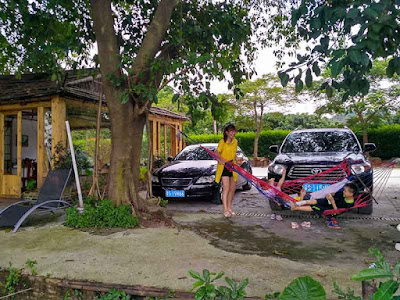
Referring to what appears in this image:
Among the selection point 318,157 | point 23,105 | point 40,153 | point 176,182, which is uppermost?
point 23,105

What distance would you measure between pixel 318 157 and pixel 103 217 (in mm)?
3847

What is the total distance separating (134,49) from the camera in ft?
20.7

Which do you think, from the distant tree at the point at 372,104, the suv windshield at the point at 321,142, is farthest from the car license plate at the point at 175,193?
the distant tree at the point at 372,104

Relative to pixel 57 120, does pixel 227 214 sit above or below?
below

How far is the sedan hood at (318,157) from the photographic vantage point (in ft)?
17.6

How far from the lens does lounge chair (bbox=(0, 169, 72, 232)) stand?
4.91 meters

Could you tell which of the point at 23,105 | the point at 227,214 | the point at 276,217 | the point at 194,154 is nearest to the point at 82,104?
the point at 23,105

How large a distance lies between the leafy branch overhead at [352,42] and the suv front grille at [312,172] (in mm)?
2751

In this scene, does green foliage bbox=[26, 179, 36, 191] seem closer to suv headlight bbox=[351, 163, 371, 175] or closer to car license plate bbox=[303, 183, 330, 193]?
car license plate bbox=[303, 183, 330, 193]

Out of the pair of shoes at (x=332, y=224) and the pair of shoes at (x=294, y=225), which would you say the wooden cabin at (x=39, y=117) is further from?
the pair of shoes at (x=332, y=224)

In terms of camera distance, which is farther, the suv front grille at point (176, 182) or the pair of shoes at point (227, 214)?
the suv front grille at point (176, 182)

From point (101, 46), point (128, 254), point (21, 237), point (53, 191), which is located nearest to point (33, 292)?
point (128, 254)

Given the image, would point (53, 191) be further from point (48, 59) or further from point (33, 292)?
point (33, 292)

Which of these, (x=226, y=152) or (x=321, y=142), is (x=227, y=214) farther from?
(x=321, y=142)
